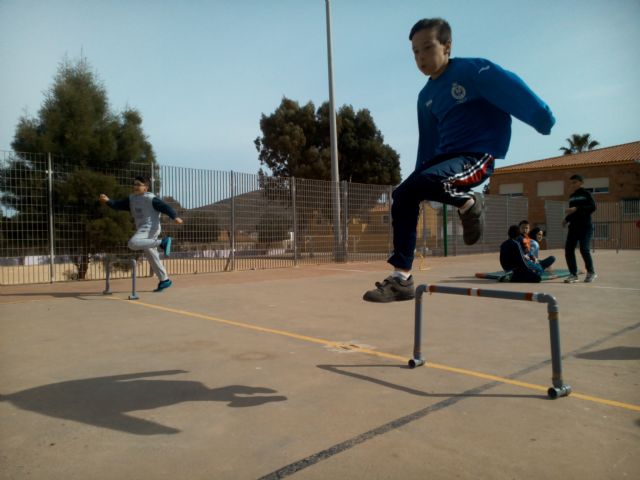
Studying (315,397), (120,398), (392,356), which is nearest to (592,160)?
(392,356)

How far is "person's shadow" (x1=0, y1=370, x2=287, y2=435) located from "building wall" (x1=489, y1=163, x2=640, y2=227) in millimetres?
33110

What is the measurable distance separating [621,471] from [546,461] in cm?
28

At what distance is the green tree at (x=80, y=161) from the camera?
30.8 feet

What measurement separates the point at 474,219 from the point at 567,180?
36.3 meters

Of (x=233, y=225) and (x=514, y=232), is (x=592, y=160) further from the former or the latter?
Result: (x=233, y=225)

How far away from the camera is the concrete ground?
2.04m

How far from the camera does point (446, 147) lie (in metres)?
3.02

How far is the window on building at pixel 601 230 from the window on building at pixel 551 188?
603cm

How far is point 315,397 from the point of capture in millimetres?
2859

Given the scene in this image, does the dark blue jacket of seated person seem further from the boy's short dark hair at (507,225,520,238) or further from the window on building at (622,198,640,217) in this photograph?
the window on building at (622,198,640,217)

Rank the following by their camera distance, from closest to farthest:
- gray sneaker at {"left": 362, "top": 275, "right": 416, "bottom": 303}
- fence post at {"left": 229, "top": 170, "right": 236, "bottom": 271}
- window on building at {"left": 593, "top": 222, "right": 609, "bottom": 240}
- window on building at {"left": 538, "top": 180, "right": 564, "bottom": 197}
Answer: gray sneaker at {"left": 362, "top": 275, "right": 416, "bottom": 303} < fence post at {"left": 229, "top": 170, "right": 236, "bottom": 271} < window on building at {"left": 593, "top": 222, "right": 609, "bottom": 240} < window on building at {"left": 538, "top": 180, "right": 564, "bottom": 197}

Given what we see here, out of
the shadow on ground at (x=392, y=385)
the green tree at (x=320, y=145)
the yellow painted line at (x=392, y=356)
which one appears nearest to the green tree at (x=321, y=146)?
the green tree at (x=320, y=145)

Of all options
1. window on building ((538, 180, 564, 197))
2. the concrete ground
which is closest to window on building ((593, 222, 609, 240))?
window on building ((538, 180, 564, 197))

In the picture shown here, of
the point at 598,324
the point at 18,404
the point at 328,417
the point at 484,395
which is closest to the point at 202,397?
the point at 328,417
